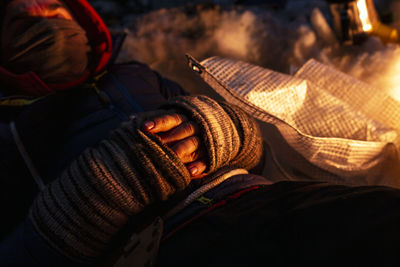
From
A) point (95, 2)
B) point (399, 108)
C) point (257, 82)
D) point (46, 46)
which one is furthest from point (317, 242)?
point (95, 2)

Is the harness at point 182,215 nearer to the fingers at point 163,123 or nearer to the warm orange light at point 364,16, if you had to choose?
the fingers at point 163,123

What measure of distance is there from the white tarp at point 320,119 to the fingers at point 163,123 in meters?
0.20

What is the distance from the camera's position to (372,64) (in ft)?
3.34

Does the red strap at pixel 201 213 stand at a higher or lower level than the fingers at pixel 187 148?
lower

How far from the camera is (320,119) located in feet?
2.38

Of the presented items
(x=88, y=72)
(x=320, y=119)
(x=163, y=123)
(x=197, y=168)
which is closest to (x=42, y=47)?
(x=88, y=72)

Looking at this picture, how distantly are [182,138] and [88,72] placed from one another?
1.91 ft

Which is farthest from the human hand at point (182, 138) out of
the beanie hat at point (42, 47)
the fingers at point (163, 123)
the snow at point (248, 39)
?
the snow at point (248, 39)

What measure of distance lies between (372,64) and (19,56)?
53.9 inches

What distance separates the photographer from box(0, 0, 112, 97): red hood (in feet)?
2.60

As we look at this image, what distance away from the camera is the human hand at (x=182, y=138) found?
536mm

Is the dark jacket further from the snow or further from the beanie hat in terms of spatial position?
the snow

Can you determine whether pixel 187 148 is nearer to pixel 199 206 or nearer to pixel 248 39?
pixel 199 206

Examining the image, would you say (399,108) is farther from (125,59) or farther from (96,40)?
(125,59)
